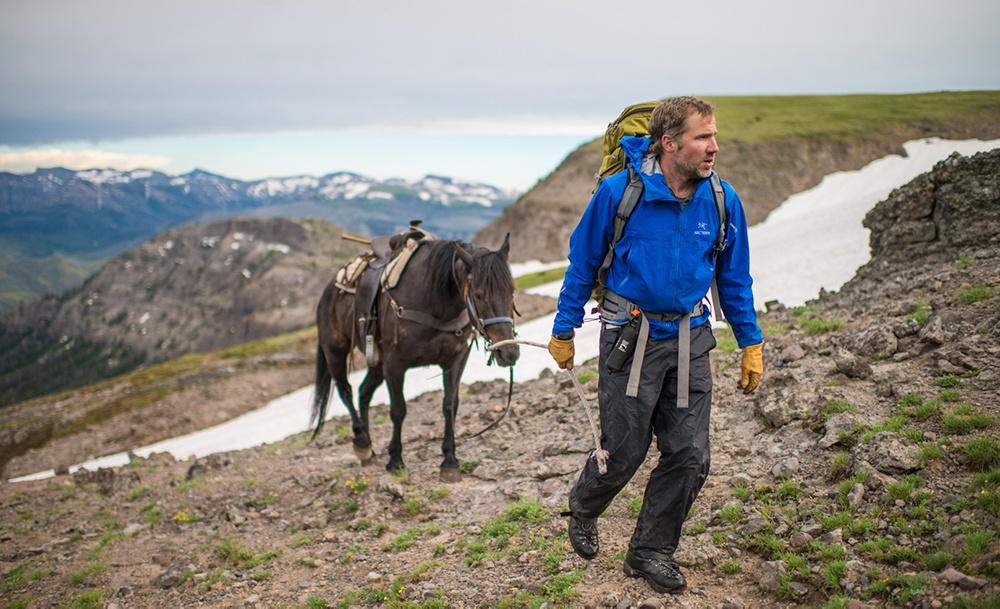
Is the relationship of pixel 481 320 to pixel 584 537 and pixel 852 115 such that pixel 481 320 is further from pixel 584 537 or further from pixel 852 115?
pixel 852 115

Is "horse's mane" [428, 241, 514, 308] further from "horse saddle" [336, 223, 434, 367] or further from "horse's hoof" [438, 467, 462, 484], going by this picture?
"horse's hoof" [438, 467, 462, 484]

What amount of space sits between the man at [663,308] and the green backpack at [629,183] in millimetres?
43

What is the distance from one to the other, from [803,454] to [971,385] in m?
1.75

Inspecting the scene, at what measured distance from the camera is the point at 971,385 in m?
5.84

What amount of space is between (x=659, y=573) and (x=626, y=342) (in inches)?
73.3

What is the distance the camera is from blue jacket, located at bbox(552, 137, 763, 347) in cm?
430

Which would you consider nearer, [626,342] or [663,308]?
[663,308]

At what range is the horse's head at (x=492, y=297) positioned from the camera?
22.1 ft

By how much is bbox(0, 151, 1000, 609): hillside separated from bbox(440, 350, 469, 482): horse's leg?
27 centimetres

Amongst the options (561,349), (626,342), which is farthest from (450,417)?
(626,342)

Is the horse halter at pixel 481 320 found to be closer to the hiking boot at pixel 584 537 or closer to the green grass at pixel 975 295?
the hiking boot at pixel 584 537

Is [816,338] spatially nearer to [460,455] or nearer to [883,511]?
[883,511]

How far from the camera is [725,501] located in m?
5.70

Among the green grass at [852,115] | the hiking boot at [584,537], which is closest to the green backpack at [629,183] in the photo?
the hiking boot at [584,537]
